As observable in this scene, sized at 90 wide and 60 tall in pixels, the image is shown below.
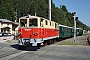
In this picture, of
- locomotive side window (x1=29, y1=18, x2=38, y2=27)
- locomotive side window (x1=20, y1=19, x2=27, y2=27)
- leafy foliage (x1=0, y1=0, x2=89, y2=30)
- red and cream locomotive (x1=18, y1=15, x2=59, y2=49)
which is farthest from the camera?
leafy foliage (x1=0, y1=0, x2=89, y2=30)

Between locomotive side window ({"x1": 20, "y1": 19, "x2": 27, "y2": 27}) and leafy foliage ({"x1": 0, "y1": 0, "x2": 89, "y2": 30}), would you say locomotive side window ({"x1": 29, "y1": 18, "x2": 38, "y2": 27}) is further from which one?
leafy foliage ({"x1": 0, "y1": 0, "x2": 89, "y2": 30})

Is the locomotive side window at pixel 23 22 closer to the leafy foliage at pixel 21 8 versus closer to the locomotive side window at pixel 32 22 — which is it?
the locomotive side window at pixel 32 22

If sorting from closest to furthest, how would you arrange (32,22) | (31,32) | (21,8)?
(31,32), (32,22), (21,8)

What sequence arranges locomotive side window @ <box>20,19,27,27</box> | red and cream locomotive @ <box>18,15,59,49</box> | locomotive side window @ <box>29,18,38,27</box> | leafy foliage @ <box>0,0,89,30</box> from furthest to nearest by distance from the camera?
leafy foliage @ <box>0,0,89,30</box>
locomotive side window @ <box>20,19,27,27</box>
locomotive side window @ <box>29,18,38,27</box>
red and cream locomotive @ <box>18,15,59,49</box>

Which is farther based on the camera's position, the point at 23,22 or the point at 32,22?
the point at 23,22

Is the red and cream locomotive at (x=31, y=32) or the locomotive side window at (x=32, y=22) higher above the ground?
the locomotive side window at (x=32, y=22)

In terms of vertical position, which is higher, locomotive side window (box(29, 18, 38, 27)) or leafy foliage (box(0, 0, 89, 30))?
leafy foliage (box(0, 0, 89, 30))

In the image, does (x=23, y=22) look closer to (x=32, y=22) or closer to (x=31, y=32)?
(x=32, y=22)

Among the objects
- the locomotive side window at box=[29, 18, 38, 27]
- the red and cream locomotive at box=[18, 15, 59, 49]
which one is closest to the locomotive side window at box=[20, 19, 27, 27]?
the red and cream locomotive at box=[18, 15, 59, 49]

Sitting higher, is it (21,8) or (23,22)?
(21,8)

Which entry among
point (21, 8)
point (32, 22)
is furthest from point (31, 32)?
point (21, 8)

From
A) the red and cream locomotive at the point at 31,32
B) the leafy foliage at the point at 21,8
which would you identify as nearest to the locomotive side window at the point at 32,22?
the red and cream locomotive at the point at 31,32

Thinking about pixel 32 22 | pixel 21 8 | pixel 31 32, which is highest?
pixel 21 8

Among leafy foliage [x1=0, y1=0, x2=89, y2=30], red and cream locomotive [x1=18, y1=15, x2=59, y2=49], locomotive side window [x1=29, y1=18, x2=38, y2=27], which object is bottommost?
red and cream locomotive [x1=18, y1=15, x2=59, y2=49]
